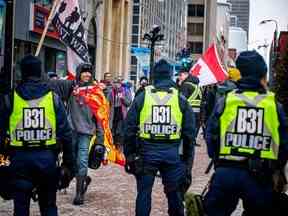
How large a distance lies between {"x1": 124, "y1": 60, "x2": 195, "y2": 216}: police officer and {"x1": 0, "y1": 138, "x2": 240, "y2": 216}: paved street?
177cm

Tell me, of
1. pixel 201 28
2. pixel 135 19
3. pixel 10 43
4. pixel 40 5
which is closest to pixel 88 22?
pixel 40 5

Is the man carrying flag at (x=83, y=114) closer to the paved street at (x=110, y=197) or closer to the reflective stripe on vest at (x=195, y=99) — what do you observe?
the paved street at (x=110, y=197)

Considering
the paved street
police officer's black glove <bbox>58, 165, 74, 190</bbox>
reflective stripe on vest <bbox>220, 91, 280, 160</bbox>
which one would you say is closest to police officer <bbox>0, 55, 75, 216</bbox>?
police officer's black glove <bbox>58, 165, 74, 190</bbox>

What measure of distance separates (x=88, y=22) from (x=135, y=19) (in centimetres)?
2106

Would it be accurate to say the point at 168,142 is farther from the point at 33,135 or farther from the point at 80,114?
the point at 80,114

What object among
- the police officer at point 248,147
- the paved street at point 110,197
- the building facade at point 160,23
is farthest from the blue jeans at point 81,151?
the building facade at point 160,23

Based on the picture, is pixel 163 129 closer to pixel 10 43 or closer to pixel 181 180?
pixel 181 180

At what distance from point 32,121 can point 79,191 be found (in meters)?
3.42

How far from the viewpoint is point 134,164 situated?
701 cm

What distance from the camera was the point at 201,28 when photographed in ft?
433

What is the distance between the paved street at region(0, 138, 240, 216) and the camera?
879 centimetres

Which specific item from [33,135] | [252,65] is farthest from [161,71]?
[252,65]

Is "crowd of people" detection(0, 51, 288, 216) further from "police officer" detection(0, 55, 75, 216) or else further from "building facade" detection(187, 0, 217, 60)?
"building facade" detection(187, 0, 217, 60)

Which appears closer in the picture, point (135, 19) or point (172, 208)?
point (172, 208)
